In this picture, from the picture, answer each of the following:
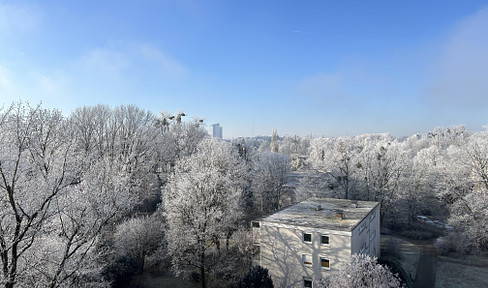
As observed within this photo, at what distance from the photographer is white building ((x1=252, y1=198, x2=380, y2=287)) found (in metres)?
17.4

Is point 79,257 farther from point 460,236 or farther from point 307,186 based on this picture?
point 460,236

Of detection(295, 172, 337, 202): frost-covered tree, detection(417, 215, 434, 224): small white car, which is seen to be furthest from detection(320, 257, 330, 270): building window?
detection(417, 215, 434, 224): small white car

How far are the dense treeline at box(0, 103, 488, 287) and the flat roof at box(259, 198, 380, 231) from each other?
13.8ft

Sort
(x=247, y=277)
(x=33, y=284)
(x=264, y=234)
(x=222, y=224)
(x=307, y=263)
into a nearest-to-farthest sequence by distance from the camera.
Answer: (x=33, y=284) < (x=247, y=277) < (x=307, y=263) < (x=264, y=234) < (x=222, y=224)

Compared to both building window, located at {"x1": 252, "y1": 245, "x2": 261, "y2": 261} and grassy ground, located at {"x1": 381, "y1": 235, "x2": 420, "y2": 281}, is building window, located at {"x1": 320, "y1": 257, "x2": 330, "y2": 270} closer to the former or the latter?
building window, located at {"x1": 252, "y1": 245, "x2": 261, "y2": 261}

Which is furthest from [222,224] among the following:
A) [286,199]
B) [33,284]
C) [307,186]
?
[286,199]

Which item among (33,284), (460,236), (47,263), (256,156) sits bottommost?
(460,236)

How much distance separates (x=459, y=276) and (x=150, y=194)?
103 ft

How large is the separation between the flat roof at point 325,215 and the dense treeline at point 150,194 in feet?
13.8

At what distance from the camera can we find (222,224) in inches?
858

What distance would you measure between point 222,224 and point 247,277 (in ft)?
19.6

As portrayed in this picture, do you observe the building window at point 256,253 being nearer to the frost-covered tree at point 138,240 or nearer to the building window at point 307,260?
the building window at point 307,260

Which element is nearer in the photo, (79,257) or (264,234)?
(79,257)

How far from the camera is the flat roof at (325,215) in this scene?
18216mm
